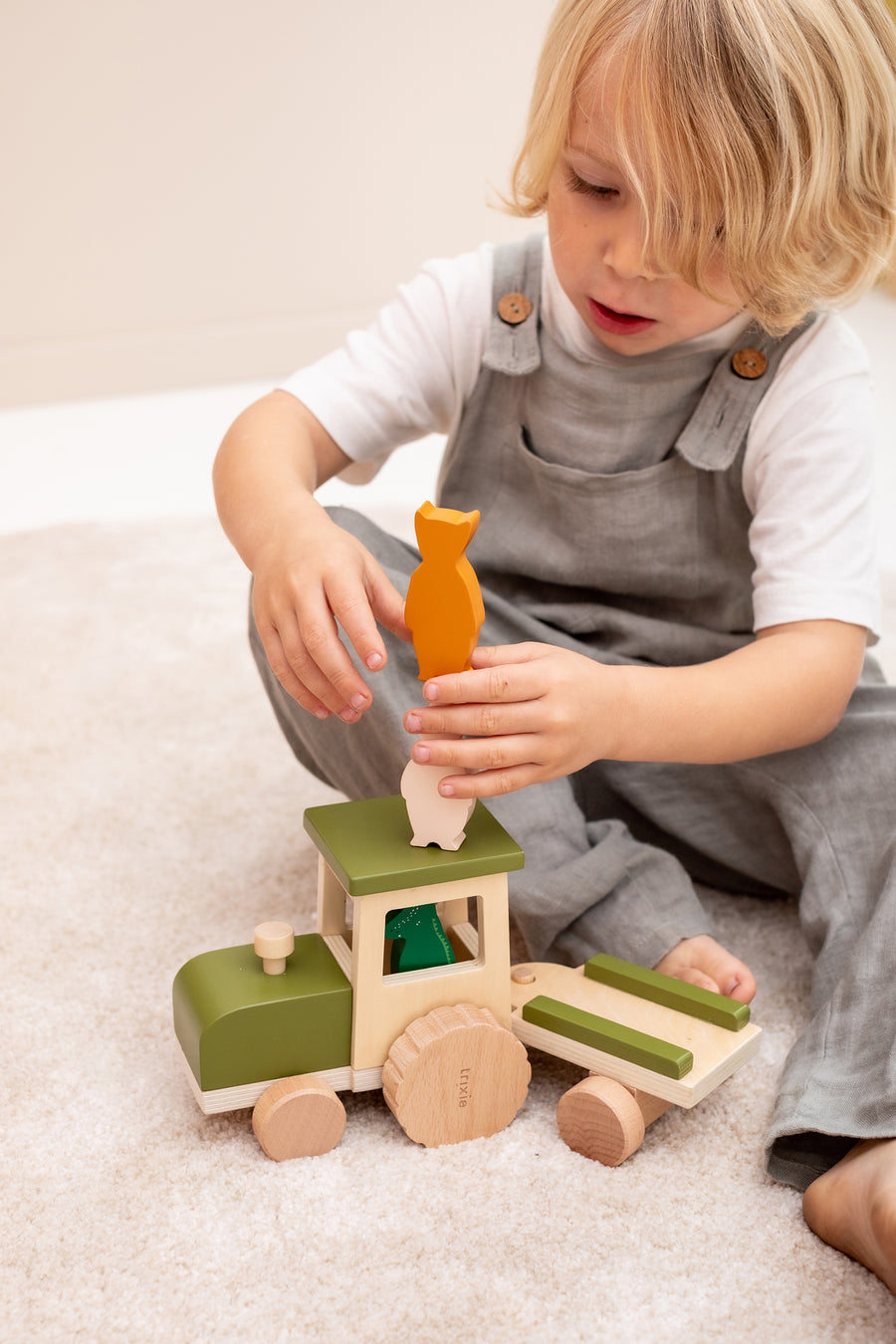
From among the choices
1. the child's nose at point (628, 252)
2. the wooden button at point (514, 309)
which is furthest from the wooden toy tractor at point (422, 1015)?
the wooden button at point (514, 309)

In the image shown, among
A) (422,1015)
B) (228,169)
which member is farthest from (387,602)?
(228,169)

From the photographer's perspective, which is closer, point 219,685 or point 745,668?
point 745,668

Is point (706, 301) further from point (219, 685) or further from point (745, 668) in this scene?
point (219, 685)

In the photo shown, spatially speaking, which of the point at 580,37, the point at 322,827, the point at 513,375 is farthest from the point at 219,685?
the point at 580,37

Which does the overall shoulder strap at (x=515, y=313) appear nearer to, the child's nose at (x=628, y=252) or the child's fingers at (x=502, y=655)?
the child's nose at (x=628, y=252)

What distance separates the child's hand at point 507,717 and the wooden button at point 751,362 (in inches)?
11.5

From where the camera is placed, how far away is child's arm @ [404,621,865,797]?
2.02ft

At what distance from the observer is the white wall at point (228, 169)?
2211 millimetres

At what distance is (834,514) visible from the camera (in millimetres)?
783

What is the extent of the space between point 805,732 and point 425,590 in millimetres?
274

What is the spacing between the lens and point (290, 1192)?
60 cm

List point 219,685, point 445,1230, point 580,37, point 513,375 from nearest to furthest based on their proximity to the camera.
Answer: point 445,1230 → point 580,37 → point 513,375 → point 219,685

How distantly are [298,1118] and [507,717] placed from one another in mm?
210

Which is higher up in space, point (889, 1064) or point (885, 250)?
point (885, 250)
